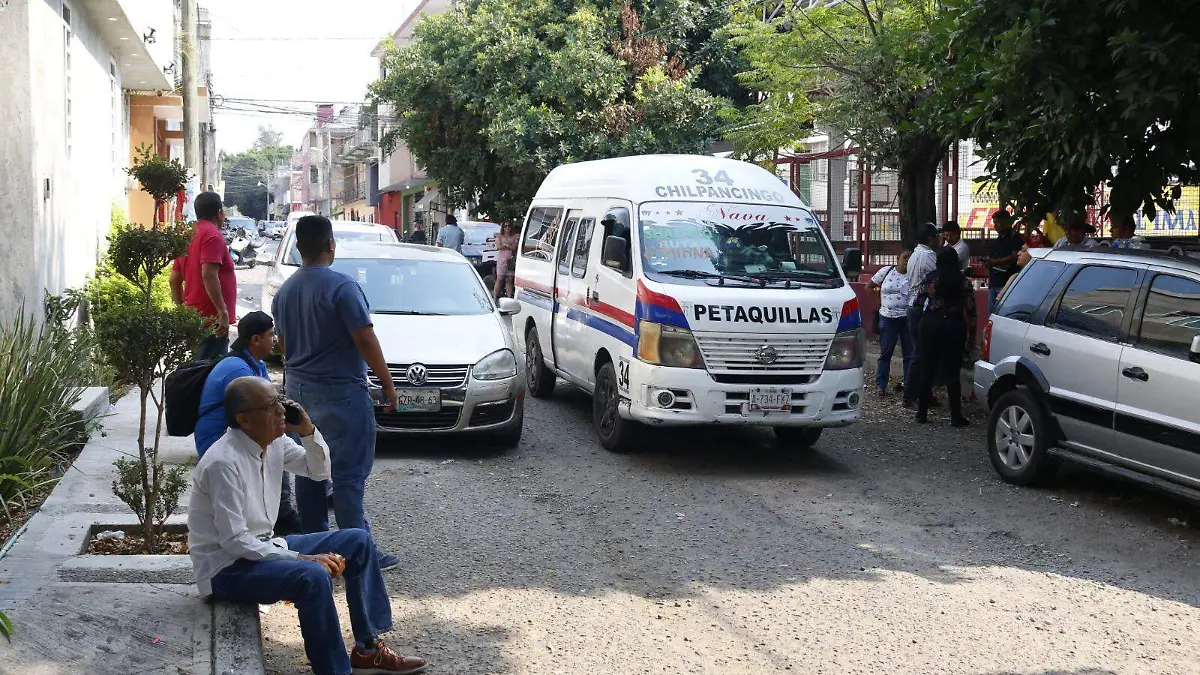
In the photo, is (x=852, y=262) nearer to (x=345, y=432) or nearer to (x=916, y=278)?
(x=916, y=278)

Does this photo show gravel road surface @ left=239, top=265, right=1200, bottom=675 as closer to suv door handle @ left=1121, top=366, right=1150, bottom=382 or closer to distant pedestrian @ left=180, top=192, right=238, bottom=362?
suv door handle @ left=1121, top=366, right=1150, bottom=382

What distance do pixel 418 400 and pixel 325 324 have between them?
337 centimetres

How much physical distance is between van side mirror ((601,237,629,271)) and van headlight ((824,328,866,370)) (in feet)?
5.74

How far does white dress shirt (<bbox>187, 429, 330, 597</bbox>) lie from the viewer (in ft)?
15.6

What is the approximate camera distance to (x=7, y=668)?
447cm

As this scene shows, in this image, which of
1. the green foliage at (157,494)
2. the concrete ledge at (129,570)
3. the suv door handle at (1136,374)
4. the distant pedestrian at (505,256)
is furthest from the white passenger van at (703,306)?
the distant pedestrian at (505,256)

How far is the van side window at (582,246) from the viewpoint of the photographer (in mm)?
11219

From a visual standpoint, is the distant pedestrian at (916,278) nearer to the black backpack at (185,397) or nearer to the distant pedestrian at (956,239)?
the distant pedestrian at (956,239)

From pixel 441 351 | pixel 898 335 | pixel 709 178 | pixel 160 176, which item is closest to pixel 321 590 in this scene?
pixel 441 351

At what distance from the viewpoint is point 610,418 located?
10.3 m

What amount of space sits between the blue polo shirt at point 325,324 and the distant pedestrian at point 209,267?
7.84 feet

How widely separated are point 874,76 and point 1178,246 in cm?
612

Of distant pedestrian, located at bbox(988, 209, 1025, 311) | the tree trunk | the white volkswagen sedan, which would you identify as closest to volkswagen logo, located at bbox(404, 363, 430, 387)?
the white volkswagen sedan

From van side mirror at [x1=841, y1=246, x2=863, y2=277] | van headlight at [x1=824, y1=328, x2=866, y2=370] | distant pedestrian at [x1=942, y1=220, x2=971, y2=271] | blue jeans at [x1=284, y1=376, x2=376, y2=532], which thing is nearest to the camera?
blue jeans at [x1=284, y1=376, x2=376, y2=532]
